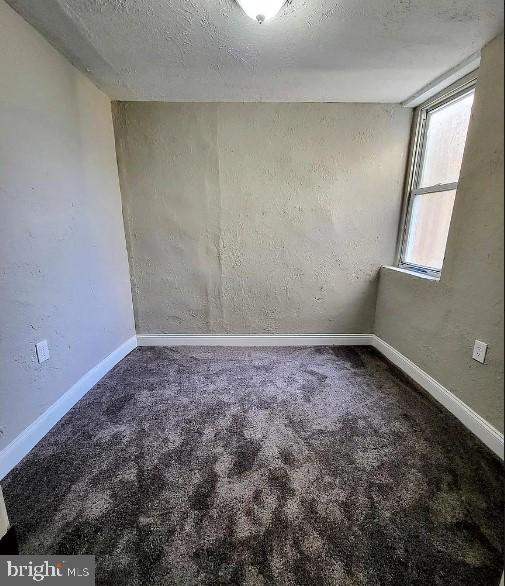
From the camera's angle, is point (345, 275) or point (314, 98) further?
point (345, 275)

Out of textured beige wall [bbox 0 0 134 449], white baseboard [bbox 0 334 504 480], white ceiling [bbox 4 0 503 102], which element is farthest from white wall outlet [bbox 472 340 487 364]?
textured beige wall [bbox 0 0 134 449]

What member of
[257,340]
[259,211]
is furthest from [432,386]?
[259,211]

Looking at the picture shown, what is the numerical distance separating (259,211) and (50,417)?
6.93ft

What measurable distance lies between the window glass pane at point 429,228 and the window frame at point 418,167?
0.03 meters

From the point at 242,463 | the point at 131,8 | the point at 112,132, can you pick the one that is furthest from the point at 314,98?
the point at 242,463

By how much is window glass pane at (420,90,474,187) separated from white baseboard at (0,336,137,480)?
294 cm

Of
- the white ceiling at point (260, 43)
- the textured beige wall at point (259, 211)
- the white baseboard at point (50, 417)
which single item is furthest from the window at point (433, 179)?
the white baseboard at point (50, 417)

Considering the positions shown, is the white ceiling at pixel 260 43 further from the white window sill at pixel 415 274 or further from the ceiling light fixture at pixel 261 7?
the white window sill at pixel 415 274

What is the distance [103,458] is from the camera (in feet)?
4.34

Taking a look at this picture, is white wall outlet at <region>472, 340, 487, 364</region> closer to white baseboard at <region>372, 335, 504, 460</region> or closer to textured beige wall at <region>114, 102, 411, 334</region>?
white baseboard at <region>372, 335, 504, 460</region>

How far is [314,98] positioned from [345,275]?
152 centimetres

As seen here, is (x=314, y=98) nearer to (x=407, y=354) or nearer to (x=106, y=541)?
(x=407, y=354)

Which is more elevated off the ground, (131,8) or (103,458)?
(131,8)

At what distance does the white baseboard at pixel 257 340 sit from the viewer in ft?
8.64
